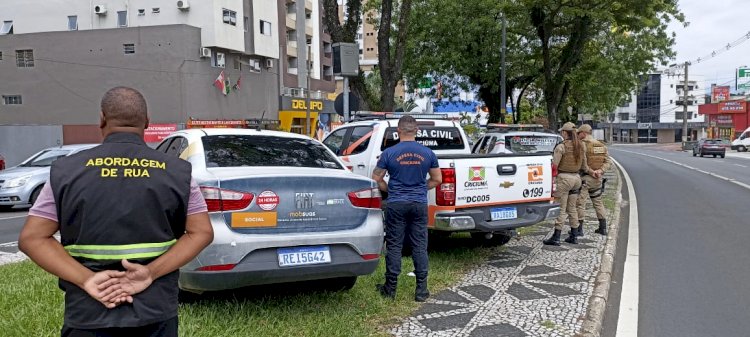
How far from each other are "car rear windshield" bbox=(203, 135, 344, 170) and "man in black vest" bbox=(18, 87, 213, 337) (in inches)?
100.0

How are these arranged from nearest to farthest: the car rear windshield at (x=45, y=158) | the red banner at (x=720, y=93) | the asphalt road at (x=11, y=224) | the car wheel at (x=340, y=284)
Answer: the car wheel at (x=340, y=284), the asphalt road at (x=11, y=224), the car rear windshield at (x=45, y=158), the red banner at (x=720, y=93)

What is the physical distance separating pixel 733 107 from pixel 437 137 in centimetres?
7498

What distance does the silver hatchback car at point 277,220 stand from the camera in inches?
169

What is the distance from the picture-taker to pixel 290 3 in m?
44.1

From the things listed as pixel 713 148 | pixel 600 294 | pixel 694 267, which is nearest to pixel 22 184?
pixel 600 294

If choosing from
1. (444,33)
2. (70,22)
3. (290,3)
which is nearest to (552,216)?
(444,33)

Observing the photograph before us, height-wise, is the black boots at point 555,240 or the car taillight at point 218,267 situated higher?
the car taillight at point 218,267

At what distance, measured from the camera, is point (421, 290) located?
5523mm

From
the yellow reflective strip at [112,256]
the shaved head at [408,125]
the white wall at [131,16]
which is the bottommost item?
the yellow reflective strip at [112,256]

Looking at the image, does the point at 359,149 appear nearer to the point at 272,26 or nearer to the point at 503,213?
the point at 503,213

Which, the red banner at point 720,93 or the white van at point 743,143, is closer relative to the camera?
the white van at point 743,143

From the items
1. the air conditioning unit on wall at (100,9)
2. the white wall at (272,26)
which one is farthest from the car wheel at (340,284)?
the white wall at (272,26)

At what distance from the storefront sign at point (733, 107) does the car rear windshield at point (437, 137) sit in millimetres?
73609

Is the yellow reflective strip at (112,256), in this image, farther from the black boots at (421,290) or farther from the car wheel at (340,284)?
the black boots at (421,290)
